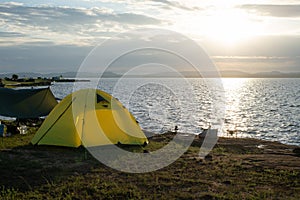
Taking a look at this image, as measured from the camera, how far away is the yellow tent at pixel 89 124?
15.4 meters

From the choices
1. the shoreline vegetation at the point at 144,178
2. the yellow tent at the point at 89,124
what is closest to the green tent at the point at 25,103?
the yellow tent at the point at 89,124

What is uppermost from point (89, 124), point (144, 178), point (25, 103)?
point (25, 103)

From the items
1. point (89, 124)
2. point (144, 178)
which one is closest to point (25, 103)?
point (89, 124)

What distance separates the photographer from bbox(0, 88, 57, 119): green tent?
2311cm

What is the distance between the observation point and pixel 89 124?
15.7 m

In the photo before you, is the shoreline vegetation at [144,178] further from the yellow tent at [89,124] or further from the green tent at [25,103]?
the green tent at [25,103]

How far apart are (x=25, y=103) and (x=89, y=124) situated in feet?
32.5

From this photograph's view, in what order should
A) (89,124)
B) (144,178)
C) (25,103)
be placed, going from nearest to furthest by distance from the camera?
1. (144,178)
2. (89,124)
3. (25,103)

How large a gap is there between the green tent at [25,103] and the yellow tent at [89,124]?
25.6ft

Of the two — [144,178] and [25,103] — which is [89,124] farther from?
[25,103]

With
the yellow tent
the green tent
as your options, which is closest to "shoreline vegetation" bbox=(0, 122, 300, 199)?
the yellow tent

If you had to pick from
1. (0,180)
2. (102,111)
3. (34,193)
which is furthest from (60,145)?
(34,193)

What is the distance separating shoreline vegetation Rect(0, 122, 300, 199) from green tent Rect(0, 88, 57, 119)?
8757 millimetres

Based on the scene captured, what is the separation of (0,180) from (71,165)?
2.66m
